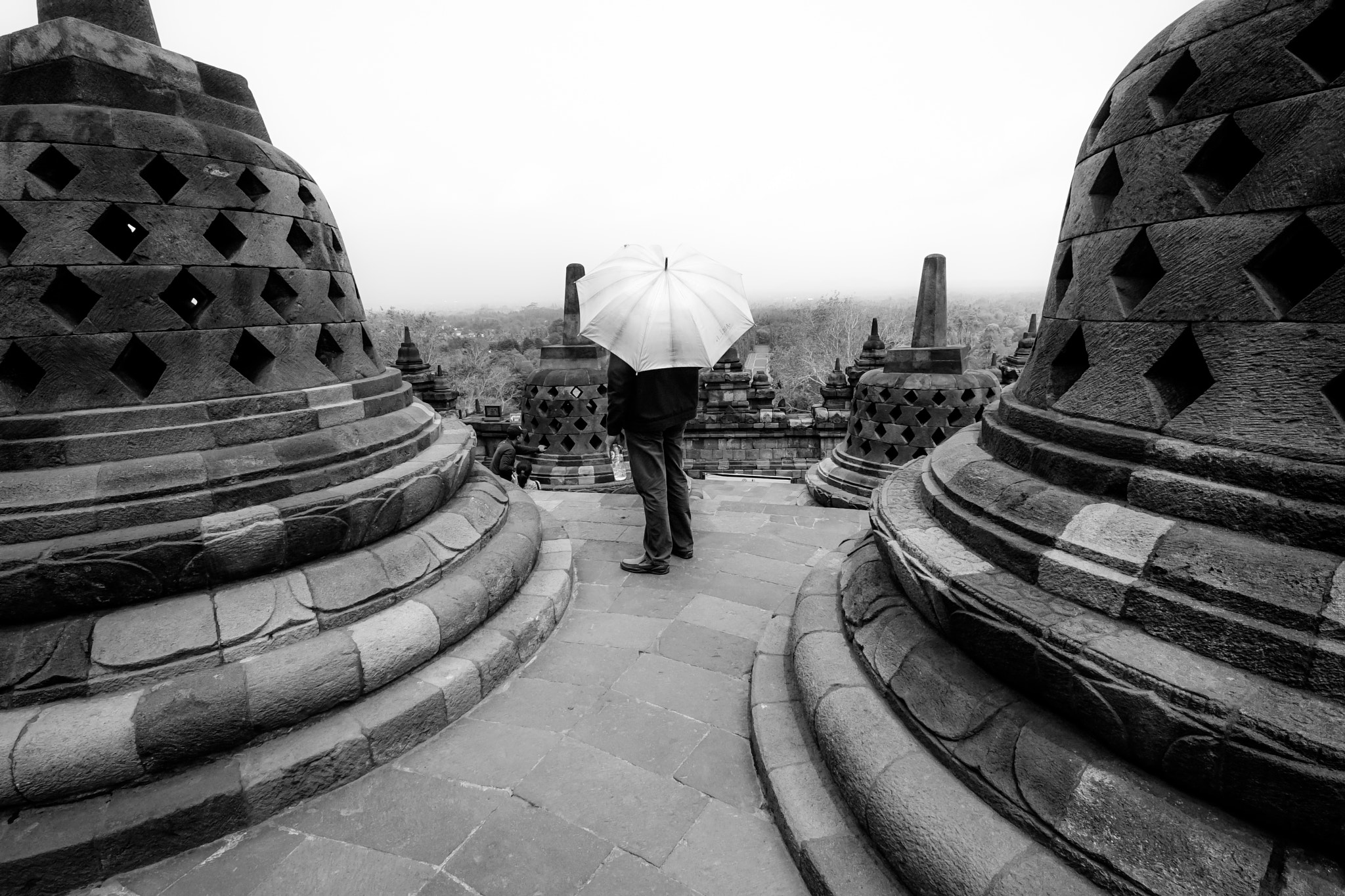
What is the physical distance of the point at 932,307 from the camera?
267 inches

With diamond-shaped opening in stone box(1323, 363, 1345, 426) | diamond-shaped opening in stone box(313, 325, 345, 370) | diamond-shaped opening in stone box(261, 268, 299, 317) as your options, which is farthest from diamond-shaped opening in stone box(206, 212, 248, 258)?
diamond-shaped opening in stone box(1323, 363, 1345, 426)

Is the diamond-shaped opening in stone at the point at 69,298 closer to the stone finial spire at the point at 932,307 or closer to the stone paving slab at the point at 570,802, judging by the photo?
the stone paving slab at the point at 570,802

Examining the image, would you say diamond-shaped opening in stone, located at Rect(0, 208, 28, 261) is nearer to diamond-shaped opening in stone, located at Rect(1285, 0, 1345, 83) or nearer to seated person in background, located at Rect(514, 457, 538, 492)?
seated person in background, located at Rect(514, 457, 538, 492)

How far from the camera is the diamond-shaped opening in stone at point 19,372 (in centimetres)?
229

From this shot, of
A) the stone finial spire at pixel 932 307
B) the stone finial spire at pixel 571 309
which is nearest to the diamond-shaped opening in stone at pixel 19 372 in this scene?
the stone finial spire at pixel 571 309

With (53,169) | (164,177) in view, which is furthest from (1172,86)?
(53,169)

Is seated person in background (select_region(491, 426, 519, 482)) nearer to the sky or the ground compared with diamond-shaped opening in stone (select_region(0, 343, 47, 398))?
nearer to the ground

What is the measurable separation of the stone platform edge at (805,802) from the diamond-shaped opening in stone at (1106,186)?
6.78ft

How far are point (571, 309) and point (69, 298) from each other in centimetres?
604

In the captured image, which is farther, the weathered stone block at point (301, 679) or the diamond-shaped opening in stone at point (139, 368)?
the diamond-shaped opening in stone at point (139, 368)

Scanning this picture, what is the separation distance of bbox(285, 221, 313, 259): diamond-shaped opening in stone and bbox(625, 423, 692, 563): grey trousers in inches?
76.6

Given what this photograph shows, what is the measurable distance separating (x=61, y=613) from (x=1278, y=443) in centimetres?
367

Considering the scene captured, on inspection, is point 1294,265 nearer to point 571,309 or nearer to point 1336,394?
point 1336,394

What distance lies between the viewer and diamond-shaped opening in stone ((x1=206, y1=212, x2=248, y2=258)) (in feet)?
A: 8.80
